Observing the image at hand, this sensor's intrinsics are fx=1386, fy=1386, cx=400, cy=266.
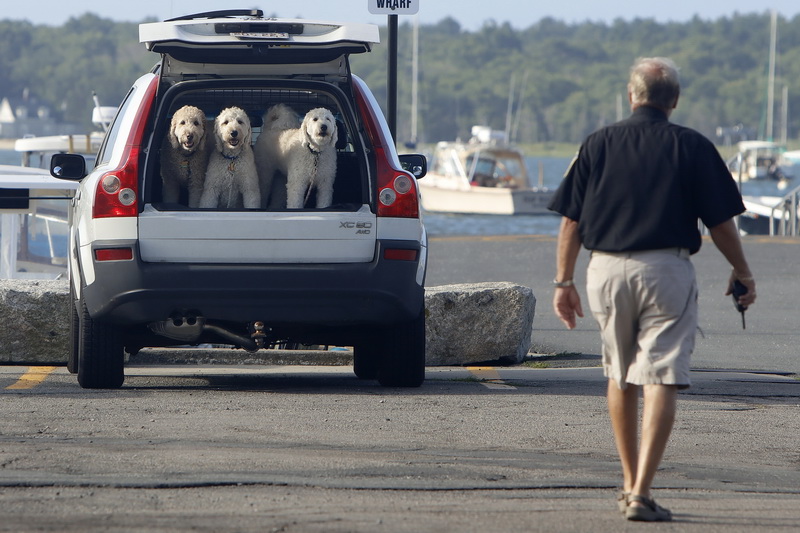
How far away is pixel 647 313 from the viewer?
16.9ft

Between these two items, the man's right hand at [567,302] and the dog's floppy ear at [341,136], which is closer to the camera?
the man's right hand at [567,302]

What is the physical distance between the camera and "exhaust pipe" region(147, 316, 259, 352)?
770cm

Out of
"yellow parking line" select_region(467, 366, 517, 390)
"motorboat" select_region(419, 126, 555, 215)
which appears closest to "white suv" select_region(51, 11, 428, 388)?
"yellow parking line" select_region(467, 366, 517, 390)

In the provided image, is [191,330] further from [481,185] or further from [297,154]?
[481,185]

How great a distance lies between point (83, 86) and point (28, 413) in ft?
346

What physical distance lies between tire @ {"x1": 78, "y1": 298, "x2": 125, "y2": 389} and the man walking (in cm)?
354

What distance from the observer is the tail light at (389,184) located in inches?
306

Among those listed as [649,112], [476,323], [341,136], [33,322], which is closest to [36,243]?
[33,322]

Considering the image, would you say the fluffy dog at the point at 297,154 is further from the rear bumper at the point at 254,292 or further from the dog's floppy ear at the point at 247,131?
the rear bumper at the point at 254,292

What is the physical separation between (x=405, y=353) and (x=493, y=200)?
49844mm

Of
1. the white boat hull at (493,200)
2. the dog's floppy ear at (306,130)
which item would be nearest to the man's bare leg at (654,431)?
the dog's floppy ear at (306,130)

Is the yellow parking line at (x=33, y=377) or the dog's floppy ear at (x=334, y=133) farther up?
the dog's floppy ear at (x=334, y=133)

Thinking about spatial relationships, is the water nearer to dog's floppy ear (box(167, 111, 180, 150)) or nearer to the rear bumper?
dog's floppy ear (box(167, 111, 180, 150))

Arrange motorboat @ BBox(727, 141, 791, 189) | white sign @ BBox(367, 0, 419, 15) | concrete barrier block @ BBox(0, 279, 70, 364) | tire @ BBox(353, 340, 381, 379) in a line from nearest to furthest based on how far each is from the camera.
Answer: tire @ BBox(353, 340, 381, 379) → concrete barrier block @ BBox(0, 279, 70, 364) → white sign @ BBox(367, 0, 419, 15) → motorboat @ BBox(727, 141, 791, 189)
